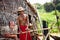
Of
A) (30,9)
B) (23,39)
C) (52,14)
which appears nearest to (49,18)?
(52,14)

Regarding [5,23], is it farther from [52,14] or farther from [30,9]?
[52,14]

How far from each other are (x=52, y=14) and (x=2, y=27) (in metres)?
15.0

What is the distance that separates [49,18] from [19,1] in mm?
13028

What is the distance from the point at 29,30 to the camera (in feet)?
19.3

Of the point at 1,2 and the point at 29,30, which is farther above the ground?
the point at 1,2

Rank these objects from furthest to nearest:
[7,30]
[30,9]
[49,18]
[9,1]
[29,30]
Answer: [49,18] → [30,9] → [9,1] → [7,30] → [29,30]

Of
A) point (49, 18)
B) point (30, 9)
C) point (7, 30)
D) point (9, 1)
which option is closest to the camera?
point (7, 30)

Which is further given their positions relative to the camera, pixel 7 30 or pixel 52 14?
pixel 52 14

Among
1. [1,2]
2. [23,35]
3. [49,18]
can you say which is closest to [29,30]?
[23,35]

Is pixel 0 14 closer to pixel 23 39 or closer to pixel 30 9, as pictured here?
pixel 30 9

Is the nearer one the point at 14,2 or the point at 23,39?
the point at 23,39

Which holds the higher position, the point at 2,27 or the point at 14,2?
the point at 14,2

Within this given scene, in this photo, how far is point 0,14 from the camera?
26.6 ft

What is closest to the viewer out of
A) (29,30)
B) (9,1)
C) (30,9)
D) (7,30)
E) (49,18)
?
(29,30)
